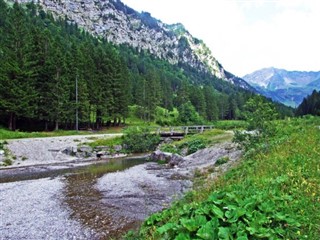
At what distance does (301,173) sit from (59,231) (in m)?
8.29

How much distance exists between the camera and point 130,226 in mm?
11234

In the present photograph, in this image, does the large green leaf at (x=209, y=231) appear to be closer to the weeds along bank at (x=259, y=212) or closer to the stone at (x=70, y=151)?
the weeds along bank at (x=259, y=212)

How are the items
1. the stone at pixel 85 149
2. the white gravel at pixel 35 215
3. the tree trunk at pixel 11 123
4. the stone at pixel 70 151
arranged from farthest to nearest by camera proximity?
the tree trunk at pixel 11 123 → the stone at pixel 85 149 → the stone at pixel 70 151 → the white gravel at pixel 35 215

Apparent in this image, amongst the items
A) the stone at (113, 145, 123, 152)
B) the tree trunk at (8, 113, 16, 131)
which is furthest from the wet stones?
the tree trunk at (8, 113, 16, 131)

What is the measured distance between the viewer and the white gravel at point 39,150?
3191 centimetres

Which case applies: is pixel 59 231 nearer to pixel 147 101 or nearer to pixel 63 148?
pixel 63 148

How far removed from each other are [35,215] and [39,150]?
77.5 feet

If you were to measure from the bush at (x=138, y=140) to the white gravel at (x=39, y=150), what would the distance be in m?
6.94

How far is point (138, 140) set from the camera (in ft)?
144

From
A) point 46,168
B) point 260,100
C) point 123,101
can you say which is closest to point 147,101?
point 123,101

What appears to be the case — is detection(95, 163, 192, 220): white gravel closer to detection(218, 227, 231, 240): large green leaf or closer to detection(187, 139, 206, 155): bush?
detection(218, 227, 231, 240): large green leaf

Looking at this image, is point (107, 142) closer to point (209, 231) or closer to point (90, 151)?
point (90, 151)

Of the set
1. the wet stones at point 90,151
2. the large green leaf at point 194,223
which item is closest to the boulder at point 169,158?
the wet stones at point 90,151

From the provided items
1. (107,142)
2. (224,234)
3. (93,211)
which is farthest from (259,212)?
(107,142)
